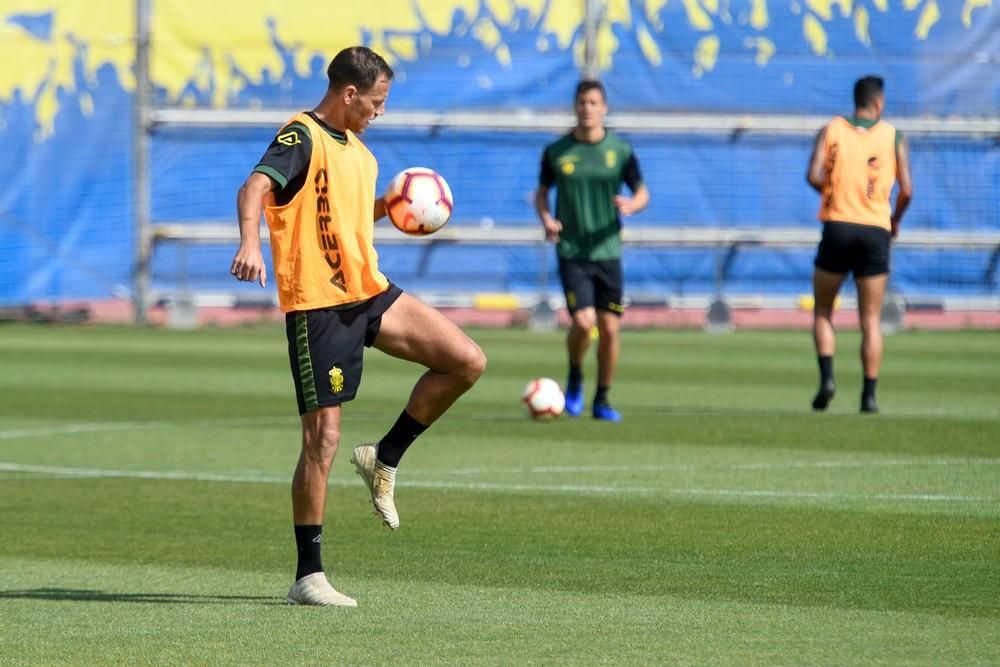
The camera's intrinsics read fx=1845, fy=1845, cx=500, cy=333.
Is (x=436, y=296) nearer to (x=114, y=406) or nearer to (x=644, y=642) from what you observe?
(x=114, y=406)

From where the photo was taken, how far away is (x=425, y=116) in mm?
31969

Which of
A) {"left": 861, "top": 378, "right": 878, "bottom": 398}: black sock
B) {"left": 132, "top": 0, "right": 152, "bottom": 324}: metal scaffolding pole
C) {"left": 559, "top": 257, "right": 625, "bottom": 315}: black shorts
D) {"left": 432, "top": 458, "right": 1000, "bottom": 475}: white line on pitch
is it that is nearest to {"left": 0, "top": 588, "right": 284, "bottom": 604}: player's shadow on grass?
{"left": 432, "top": 458, "right": 1000, "bottom": 475}: white line on pitch

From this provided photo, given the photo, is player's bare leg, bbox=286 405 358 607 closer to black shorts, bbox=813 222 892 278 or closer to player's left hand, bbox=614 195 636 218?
player's left hand, bbox=614 195 636 218

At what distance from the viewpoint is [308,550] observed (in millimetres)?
6344

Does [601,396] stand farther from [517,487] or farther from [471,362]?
[471,362]

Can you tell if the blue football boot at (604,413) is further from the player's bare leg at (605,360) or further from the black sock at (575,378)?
the black sock at (575,378)

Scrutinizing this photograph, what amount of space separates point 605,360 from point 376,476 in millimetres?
6594

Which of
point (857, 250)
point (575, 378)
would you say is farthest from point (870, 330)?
point (575, 378)

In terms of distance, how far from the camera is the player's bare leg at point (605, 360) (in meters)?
13.3

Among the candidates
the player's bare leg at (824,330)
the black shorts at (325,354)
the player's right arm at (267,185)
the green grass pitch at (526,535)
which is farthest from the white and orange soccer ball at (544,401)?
the player's right arm at (267,185)

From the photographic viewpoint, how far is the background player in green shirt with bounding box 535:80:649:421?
13.5 meters

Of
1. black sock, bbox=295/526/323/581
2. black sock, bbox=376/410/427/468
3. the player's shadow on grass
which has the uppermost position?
black sock, bbox=376/410/427/468

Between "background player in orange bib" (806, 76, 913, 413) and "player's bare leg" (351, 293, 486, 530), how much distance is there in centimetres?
674

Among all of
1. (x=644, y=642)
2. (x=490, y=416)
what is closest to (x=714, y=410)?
(x=490, y=416)
